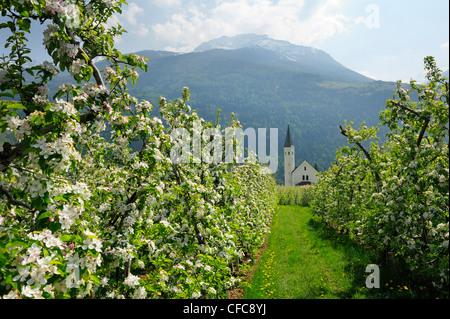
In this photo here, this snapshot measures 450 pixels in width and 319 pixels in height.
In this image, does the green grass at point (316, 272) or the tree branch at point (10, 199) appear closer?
the tree branch at point (10, 199)

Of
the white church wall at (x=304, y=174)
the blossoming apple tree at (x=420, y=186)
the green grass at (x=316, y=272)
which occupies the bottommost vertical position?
the white church wall at (x=304, y=174)

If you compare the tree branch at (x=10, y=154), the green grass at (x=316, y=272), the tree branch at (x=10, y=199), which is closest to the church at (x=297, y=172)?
the green grass at (x=316, y=272)

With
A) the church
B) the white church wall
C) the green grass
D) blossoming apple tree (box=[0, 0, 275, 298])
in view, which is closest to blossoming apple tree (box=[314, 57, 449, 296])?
the green grass

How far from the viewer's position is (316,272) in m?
8.09

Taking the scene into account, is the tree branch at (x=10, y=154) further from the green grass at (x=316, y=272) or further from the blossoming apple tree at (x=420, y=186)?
the green grass at (x=316, y=272)

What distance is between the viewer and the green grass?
6449 mm

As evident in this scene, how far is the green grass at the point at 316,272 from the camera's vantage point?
21.2 feet

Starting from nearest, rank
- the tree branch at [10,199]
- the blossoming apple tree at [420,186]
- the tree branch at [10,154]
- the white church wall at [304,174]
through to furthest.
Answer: the tree branch at [10,154] < the tree branch at [10,199] < the blossoming apple tree at [420,186] < the white church wall at [304,174]

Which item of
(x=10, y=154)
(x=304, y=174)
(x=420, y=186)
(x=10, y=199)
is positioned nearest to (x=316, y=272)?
(x=420, y=186)
